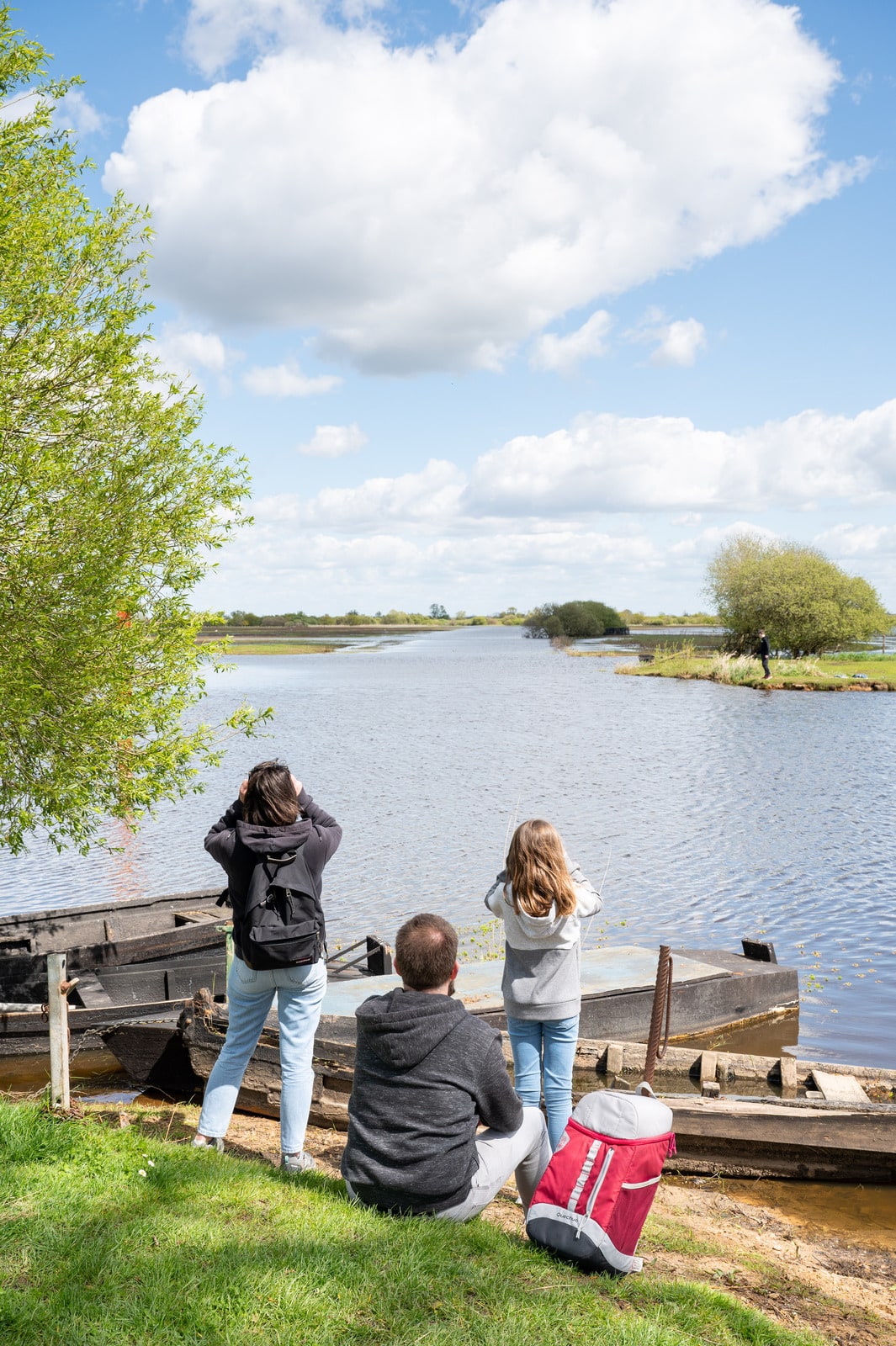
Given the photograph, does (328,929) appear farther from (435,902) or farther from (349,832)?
(349,832)

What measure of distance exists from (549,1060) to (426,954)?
6.23ft

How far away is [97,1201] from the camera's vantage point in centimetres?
499

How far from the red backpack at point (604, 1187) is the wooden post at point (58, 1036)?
3.08 m

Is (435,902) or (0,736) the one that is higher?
(0,736)

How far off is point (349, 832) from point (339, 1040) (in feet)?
42.4

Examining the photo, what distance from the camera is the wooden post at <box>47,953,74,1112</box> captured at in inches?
244

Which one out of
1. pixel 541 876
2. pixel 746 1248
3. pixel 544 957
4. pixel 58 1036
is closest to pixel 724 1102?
pixel 746 1248

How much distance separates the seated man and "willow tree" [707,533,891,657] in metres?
66.4

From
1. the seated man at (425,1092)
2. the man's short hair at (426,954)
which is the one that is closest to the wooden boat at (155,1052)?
the seated man at (425,1092)

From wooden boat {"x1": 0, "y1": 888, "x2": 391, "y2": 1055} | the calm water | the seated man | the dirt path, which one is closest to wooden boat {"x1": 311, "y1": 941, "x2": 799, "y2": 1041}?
the calm water

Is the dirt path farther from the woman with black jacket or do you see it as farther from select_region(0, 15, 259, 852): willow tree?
select_region(0, 15, 259, 852): willow tree

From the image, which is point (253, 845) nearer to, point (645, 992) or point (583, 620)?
point (645, 992)

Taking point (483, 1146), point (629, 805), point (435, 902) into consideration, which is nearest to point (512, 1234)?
point (483, 1146)

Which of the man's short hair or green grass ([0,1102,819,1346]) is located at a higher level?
the man's short hair
